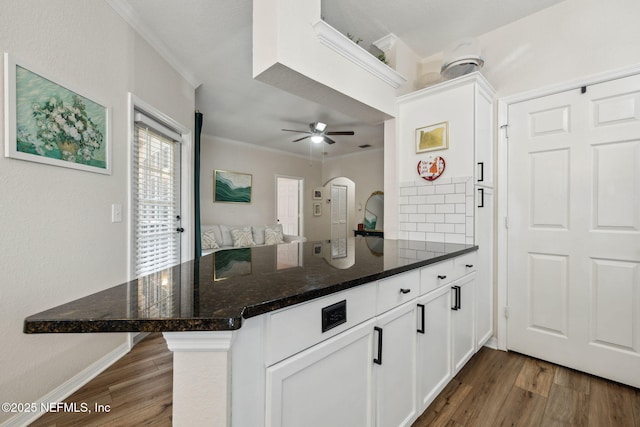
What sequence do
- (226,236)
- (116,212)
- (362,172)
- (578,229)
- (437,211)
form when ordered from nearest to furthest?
1. (578,229)
2. (116,212)
3. (437,211)
4. (226,236)
5. (362,172)

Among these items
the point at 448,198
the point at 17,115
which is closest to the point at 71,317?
the point at 17,115

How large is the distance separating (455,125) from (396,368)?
172cm

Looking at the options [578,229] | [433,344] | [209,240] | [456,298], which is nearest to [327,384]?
[433,344]

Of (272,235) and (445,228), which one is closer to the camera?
(445,228)

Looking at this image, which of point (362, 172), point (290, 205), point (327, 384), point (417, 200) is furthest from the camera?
point (290, 205)

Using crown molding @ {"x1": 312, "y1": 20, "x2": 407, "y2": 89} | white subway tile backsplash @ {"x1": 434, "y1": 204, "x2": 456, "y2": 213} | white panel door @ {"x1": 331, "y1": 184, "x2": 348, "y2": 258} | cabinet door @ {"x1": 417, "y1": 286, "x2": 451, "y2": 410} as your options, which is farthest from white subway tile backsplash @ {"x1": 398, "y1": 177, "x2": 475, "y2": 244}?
white panel door @ {"x1": 331, "y1": 184, "x2": 348, "y2": 258}

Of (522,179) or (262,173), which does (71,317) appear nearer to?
(522,179)

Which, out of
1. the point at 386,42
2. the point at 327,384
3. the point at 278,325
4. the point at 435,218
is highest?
the point at 386,42

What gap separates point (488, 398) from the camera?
1.59 metres

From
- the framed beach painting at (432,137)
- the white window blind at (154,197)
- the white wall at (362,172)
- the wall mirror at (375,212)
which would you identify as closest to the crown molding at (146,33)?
the white window blind at (154,197)

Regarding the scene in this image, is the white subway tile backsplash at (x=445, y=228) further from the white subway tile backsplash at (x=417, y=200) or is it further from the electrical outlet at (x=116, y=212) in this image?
the electrical outlet at (x=116, y=212)

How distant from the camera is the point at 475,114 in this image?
194cm

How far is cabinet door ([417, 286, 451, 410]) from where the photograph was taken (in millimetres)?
1308

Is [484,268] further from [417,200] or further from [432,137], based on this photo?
[432,137]
